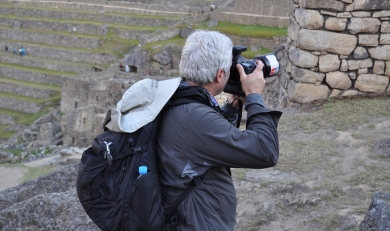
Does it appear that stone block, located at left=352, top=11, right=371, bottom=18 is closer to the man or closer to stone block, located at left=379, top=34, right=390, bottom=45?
stone block, located at left=379, top=34, right=390, bottom=45

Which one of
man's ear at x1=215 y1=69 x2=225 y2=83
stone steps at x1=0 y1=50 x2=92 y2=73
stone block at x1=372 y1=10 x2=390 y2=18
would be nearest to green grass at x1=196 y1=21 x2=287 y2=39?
stone steps at x1=0 y1=50 x2=92 y2=73

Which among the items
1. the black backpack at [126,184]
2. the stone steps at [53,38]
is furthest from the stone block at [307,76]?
the stone steps at [53,38]

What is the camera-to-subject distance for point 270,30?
26.6 m

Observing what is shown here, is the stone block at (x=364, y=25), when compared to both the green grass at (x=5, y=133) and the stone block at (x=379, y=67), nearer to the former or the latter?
the stone block at (x=379, y=67)

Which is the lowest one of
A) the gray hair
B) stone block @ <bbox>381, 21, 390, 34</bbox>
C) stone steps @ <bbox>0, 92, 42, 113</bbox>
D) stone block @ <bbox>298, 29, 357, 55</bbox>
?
stone steps @ <bbox>0, 92, 42, 113</bbox>

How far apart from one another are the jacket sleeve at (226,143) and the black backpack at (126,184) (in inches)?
6.5

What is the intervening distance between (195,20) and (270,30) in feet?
22.0

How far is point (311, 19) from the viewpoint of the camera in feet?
23.2

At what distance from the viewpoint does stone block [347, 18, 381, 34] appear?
6926mm

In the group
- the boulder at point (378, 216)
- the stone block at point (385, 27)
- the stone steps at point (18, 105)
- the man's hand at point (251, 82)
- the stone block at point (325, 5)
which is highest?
the man's hand at point (251, 82)

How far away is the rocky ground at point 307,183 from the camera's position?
14.8ft

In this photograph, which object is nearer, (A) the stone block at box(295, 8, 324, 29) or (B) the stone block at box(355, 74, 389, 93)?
(A) the stone block at box(295, 8, 324, 29)

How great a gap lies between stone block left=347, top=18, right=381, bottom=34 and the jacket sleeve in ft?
14.7

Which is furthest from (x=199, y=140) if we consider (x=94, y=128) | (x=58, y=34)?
(x=58, y=34)
